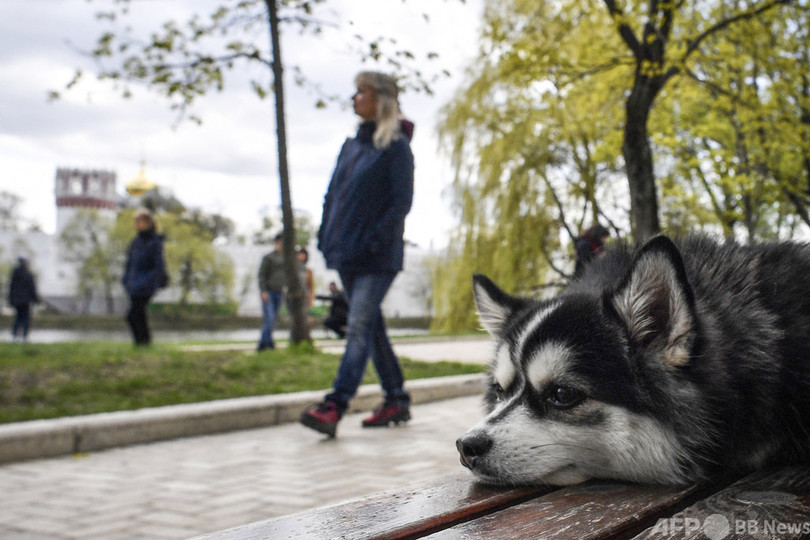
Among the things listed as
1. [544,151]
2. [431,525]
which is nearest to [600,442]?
[431,525]

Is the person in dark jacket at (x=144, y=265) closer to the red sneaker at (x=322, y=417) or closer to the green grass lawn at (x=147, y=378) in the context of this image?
the green grass lawn at (x=147, y=378)

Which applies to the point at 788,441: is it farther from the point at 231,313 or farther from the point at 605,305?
the point at 231,313

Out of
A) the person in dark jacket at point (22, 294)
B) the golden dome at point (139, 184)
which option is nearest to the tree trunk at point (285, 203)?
the person in dark jacket at point (22, 294)

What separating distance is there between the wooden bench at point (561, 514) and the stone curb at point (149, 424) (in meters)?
3.82

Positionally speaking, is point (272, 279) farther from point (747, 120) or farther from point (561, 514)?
point (561, 514)

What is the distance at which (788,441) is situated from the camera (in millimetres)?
1977

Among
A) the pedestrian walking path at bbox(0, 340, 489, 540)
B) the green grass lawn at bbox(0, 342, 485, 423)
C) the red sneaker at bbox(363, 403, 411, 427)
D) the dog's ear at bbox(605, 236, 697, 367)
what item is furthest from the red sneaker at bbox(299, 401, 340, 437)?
the dog's ear at bbox(605, 236, 697, 367)

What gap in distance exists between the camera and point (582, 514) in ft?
4.92

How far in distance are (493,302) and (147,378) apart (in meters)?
6.42

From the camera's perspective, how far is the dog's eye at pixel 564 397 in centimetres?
189

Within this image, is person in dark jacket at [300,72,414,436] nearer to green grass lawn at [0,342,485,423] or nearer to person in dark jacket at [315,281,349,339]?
green grass lawn at [0,342,485,423]

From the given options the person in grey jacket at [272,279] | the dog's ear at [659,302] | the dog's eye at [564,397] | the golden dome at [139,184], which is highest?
the golden dome at [139,184]

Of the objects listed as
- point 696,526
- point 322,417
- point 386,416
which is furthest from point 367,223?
point 696,526

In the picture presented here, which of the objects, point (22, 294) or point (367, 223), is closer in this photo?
point (367, 223)
